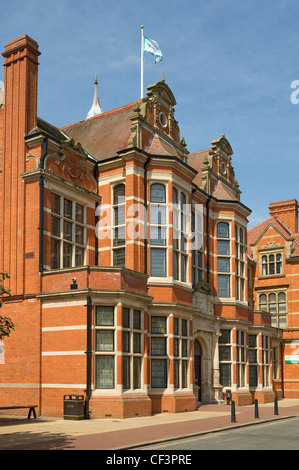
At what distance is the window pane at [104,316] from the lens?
2177cm

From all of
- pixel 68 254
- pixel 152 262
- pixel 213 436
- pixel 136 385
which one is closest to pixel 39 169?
pixel 68 254

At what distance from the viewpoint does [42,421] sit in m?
19.8

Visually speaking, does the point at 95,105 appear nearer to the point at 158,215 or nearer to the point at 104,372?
the point at 158,215

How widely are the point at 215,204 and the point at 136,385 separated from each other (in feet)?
43.8

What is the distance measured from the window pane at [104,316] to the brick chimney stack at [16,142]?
3370 mm

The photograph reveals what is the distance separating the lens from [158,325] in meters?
25.4

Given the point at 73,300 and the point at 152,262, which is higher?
the point at 152,262

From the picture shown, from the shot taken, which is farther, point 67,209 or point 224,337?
point 224,337

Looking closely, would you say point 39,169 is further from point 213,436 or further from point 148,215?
point 213,436

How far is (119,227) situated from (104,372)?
7.15 meters

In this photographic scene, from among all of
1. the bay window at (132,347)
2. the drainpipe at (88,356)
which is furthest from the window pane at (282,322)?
the drainpipe at (88,356)

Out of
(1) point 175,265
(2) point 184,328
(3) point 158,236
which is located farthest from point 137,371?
(3) point 158,236
